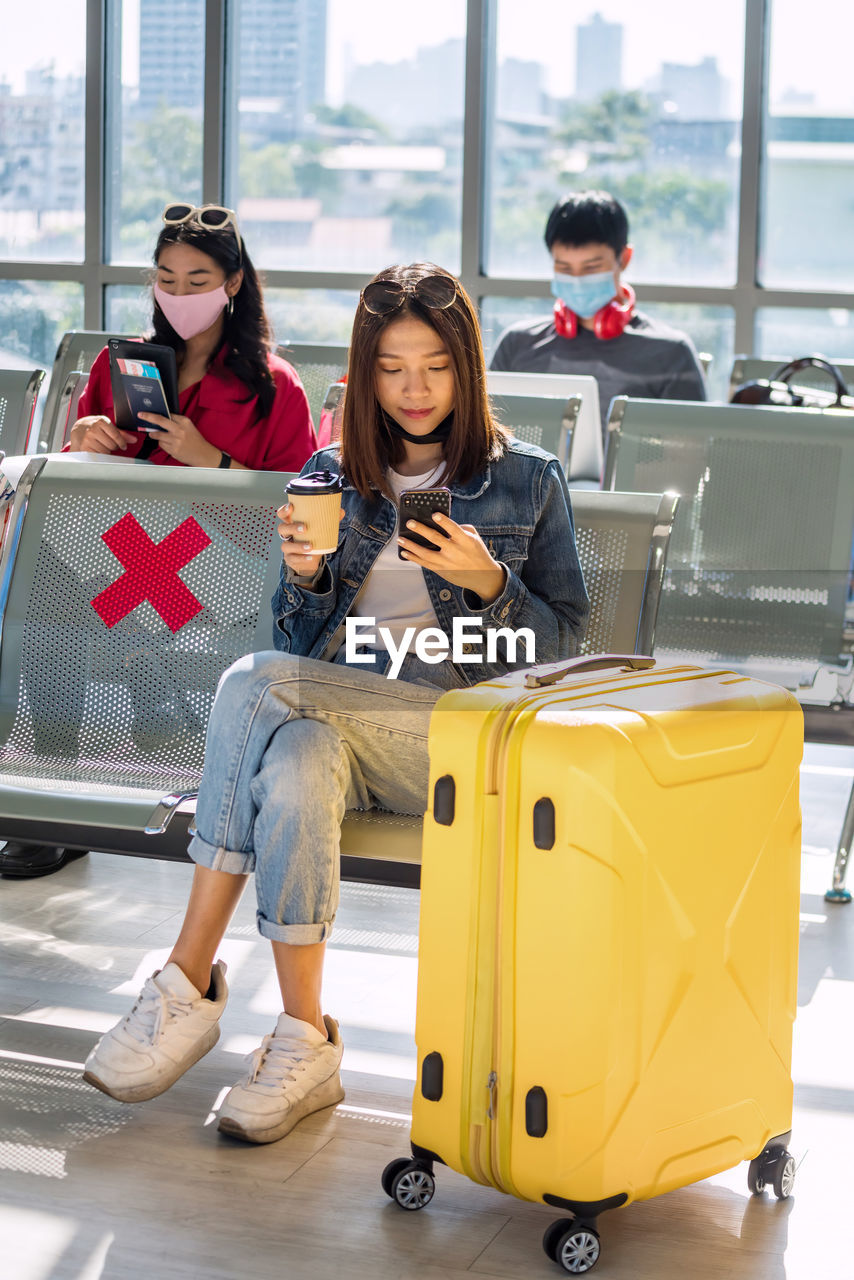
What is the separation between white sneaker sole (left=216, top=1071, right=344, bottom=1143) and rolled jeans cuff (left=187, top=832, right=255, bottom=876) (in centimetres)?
33

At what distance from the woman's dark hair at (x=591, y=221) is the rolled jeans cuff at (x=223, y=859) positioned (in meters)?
2.97

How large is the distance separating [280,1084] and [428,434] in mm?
978

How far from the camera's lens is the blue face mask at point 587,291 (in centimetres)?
454

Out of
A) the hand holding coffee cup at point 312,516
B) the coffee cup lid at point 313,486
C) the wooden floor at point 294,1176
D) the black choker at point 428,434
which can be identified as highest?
the black choker at point 428,434

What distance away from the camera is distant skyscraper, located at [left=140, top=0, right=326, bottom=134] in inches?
267

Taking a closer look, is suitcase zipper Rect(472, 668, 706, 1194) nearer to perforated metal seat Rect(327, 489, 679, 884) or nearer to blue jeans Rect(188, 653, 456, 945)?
blue jeans Rect(188, 653, 456, 945)

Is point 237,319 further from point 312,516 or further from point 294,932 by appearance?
point 294,932

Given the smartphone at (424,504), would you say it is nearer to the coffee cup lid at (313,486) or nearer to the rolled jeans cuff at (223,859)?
the coffee cup lid at (313,486)

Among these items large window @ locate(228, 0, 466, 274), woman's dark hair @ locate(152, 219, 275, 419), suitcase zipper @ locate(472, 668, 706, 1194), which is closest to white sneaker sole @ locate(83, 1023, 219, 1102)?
suitcase zipper @ locate(472, 668, 706, 1194)

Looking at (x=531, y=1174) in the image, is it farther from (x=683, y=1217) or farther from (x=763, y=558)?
(x=763, y=558)

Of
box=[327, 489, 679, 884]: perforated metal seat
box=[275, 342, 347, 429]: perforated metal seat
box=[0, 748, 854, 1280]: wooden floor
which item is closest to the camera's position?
box=[0, 748, 854, 1280]: wooden floor

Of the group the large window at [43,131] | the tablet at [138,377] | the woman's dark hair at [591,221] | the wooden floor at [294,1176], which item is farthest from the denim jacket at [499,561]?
the large window at [43,131]

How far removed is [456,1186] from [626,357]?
3008 millimetres

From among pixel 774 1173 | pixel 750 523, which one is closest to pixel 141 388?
pixel 750 523
